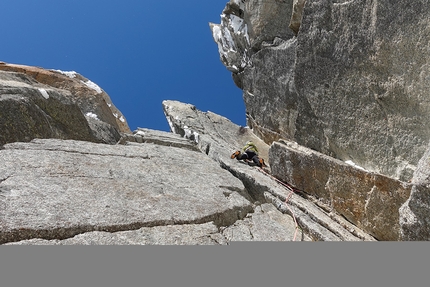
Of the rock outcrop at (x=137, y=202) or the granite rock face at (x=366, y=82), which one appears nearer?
the rock outcrop at (x=137, y=202)

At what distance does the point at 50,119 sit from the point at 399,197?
1093cm

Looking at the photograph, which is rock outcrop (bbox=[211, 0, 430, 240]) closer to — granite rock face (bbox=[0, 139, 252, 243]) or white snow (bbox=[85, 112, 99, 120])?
granite rock face (bbox=[0, 139, 252, 243])

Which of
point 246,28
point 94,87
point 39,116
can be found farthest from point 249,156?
point 94,87

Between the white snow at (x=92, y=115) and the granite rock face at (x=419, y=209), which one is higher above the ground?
the white snow at (x=92, y=115)

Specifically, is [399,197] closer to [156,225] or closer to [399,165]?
[399,165]

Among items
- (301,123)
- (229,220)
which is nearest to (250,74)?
(301,123)

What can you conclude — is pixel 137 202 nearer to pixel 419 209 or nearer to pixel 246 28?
pixel 419 209

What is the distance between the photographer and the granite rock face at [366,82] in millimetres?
8414

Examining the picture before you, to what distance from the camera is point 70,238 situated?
5.52 m

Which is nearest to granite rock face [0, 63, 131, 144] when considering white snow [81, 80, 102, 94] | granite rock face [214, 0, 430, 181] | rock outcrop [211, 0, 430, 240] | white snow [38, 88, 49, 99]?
white snow [38, 88, 49, 99]

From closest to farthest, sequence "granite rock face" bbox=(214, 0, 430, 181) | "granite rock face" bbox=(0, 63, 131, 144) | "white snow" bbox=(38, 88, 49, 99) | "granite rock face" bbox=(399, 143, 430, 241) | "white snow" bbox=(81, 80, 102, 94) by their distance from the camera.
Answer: "granite rock face" bbox=(399, 143, 430, 241) < "granite rock face" bbox=(214, 0, 430, 181) < "granite rock face" bbox=(0, 63, 131, 144) < "white snow" bbox=(38, 88, 49, 99) < "white snow" bbox=(81, 80, 102, 94)

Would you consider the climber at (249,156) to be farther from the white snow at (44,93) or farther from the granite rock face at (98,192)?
the white snow at (44,93)

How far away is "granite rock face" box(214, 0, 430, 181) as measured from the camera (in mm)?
8414

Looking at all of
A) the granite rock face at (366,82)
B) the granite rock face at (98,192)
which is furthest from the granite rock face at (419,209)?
the granite rock face at (98,192)
